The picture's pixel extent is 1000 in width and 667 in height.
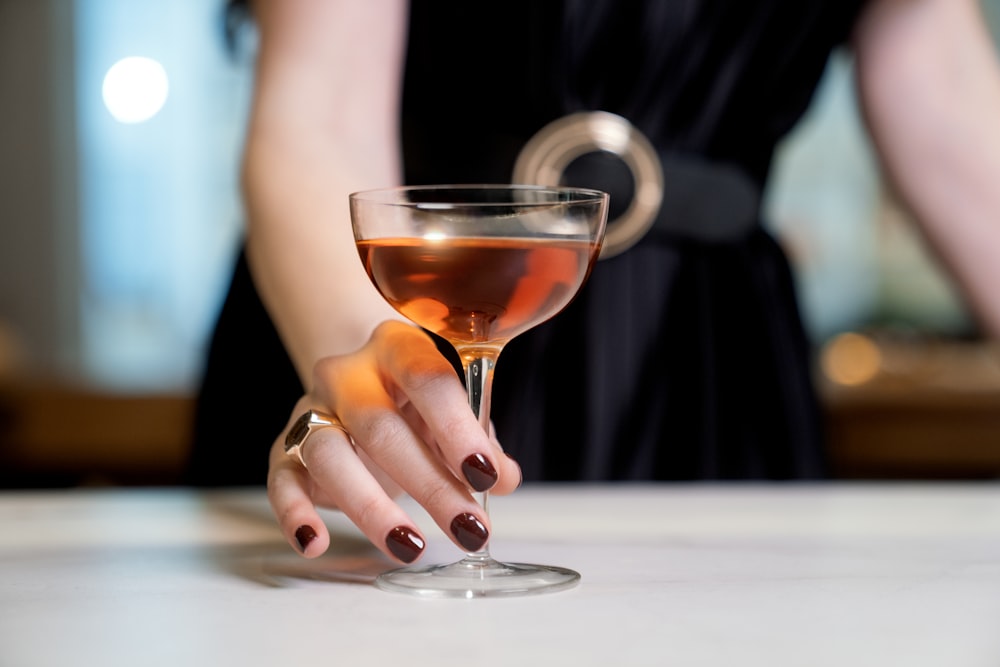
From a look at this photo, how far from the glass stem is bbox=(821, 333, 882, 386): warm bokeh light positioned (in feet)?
13.3

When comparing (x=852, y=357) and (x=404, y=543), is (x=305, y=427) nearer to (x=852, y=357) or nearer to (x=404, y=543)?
(x=404, y=543)

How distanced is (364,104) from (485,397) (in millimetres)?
527

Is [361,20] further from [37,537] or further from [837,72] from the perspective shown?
[837,72]

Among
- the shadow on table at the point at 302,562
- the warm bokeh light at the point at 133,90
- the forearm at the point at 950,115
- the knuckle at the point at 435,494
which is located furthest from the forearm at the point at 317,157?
the warm bokeh light at the point at 133,90

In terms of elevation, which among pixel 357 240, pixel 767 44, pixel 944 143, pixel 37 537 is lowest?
pixel 37 537

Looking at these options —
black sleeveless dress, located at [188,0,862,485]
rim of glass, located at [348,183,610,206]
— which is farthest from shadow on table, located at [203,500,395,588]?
black sleeveless dress, located at [188,0,862,485]

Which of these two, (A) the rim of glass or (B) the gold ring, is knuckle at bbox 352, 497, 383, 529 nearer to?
(B) the gold ring

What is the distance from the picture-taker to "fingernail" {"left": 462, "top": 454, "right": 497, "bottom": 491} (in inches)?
28.6

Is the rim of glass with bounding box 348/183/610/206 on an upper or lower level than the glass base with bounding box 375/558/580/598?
upper

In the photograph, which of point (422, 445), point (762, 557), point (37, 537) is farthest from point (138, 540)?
point (762, 557)

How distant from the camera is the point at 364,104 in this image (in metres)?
1.22

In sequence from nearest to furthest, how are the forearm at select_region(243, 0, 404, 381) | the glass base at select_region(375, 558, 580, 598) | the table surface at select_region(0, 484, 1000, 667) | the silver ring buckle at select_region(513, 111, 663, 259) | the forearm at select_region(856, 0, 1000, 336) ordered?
1. the table surface at select_region(0, 484, 1000, 667)
2. the glass base at select_region(375, 558, 580, 598)
3. the forearm at select_region(243, 0, 404, 381)
4. the silver ring buckle at select_region(513, 111, 663, 259)
5. the forearm at select_region(856, 0, 1000, 336)

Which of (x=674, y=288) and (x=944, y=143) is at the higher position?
(x=944, y=143)

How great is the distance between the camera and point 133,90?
18.6 ft
